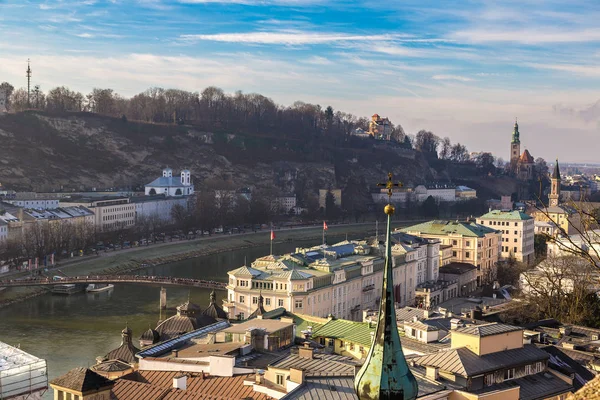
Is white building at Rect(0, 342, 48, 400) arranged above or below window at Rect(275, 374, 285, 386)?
below

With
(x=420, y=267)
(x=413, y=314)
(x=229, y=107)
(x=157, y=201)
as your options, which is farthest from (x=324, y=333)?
(x=229, y=107)

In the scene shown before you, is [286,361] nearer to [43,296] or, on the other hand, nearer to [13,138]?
[43,296]

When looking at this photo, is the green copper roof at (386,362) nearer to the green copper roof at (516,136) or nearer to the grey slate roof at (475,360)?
the grey slate roof at (475,360)

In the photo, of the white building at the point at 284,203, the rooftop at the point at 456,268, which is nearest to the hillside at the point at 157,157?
the white building at the point at 284,203

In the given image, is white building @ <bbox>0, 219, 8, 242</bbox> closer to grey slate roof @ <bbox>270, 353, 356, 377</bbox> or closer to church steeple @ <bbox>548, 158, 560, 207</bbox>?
grey slate roof @ <bbox>270, 353, 356, 377</bbox>

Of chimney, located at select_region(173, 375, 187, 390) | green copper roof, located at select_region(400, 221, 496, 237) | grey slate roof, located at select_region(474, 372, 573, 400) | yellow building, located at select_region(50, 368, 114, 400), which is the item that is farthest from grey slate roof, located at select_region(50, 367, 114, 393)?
green copper roof, located at select_region(400, 221, 496, 237)

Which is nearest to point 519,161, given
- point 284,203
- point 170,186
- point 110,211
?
point 284,203
